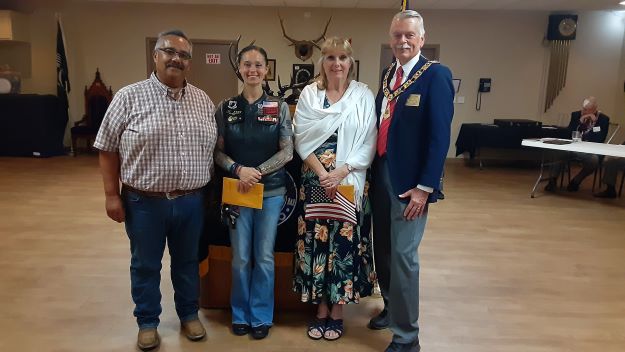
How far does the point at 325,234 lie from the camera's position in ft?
7.08

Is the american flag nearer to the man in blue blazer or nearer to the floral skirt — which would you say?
the floral skirt

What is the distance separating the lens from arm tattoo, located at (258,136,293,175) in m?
2.08

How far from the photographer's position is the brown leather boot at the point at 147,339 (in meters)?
2.13

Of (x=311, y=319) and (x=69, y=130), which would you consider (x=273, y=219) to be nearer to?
(x=311, y=319)

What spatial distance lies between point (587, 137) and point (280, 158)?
547 centimetres

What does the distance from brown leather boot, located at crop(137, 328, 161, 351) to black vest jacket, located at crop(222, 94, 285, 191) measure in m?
0.89

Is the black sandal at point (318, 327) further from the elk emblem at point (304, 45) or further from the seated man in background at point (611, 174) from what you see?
the elk emblem at point (304, 45)

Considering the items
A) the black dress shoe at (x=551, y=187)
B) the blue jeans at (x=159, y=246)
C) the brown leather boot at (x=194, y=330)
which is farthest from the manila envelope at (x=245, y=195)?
the black dress shoe at (x=551, y=187)

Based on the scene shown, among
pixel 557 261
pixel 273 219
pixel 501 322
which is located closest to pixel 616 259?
pixel 557 261

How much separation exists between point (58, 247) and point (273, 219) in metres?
2.17

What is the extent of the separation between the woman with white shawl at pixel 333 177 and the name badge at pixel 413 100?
0.75ft

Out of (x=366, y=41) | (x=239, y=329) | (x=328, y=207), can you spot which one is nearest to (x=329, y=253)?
(x=328, y=207)

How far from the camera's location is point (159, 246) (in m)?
2.05

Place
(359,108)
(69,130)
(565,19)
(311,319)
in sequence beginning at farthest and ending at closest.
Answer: (69,130) < (565,19) < (311,319) < (359,108)
